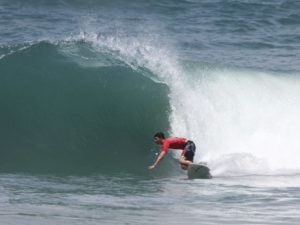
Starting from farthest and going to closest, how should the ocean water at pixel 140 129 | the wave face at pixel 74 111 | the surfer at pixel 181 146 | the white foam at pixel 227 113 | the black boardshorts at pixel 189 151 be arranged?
the white foam at pixel 227 113, the wave face at pixel 74 111, the black boardshorts at pixel 189 151, the surfer at pixel 181 146, the ocean water at pixel 140 129

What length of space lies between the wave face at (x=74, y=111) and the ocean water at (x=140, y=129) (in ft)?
0.08

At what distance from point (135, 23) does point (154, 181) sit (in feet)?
50.9

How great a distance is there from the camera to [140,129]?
18.9 m

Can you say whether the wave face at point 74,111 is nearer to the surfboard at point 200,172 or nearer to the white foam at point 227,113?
the white foam at point 227,113

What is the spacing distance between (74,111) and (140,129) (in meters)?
1.45

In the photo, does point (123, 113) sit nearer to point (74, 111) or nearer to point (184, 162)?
point (74, 111)

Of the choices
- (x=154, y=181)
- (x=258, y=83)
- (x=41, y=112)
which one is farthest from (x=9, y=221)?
(x=258, y=83)

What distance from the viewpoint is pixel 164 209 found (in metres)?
11.7

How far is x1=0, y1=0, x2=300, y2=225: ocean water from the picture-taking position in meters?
12.0

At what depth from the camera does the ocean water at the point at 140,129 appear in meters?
12.0

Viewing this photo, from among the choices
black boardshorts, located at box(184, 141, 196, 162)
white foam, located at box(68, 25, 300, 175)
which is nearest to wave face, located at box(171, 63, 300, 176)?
white foam, located at box(68, 25, 300, 175)

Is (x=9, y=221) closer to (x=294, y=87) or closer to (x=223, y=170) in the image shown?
(x=223, y=170)

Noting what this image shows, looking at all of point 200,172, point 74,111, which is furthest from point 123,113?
point 200,172

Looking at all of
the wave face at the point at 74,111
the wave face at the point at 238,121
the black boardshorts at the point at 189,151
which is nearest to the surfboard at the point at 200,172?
the black boardshorts at the point at 189,151
